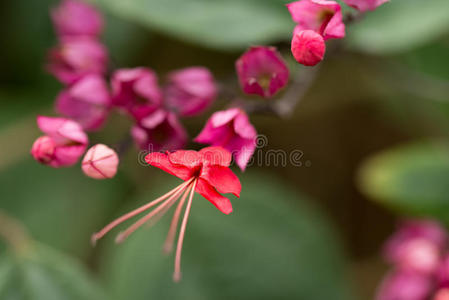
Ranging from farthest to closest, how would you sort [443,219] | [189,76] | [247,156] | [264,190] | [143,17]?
[264,190] < [443,219] < [143,17] < [189,76] < [247,156]

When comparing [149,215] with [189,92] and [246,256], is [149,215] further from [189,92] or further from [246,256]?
[246,256]

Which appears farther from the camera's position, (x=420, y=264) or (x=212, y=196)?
(x=420, y=264)

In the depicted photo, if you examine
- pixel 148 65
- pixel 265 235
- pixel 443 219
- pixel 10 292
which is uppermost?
pixel 148 65

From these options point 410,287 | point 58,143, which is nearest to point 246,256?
point 410,287

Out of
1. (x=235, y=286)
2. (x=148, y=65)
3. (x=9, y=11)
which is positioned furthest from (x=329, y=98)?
(x=9, y=11)

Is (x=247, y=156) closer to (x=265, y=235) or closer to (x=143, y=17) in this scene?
(x=143, y=17)

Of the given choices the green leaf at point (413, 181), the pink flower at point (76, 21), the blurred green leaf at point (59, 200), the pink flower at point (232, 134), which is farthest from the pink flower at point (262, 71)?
the blurred green leaf at point (59, 200)
